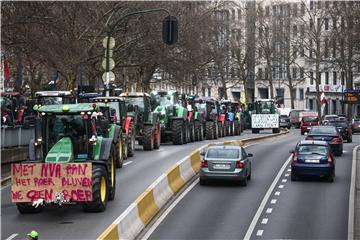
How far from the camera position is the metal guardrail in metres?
27.7

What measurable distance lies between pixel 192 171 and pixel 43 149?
962 cm

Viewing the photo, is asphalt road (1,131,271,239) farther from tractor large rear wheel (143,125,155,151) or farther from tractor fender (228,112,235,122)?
tractor fender (228,112,235,122)

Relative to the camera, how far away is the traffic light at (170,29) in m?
29.5

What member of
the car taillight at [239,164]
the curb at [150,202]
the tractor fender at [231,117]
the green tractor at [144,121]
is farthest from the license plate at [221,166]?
the tractor fender at [231,117]

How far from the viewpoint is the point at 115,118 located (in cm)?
3020

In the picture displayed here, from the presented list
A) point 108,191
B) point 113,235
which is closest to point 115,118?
point 108,191

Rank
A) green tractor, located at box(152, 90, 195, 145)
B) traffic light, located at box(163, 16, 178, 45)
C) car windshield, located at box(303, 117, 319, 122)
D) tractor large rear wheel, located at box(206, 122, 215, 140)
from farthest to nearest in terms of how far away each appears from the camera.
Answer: car windshield, located at box(303, 117, 319, 122), tractor large rear wheel, located at box(206, 122, 215, 140), green tractor, located at box(152, 90, 195, 145), traffic light, located at box(163, 16, 178, 45)

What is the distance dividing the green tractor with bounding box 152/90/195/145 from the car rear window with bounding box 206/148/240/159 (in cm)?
1286

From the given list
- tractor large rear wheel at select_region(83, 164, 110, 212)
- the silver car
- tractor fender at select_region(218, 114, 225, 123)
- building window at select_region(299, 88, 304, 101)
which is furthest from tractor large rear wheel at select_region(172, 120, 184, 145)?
building window at select_region(299, 88, 304, 101)

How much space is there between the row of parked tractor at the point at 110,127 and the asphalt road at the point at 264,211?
242 centimetres

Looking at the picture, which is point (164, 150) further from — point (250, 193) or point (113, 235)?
point (113, 235)

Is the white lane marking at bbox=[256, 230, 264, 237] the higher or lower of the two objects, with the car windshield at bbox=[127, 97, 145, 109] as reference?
lower

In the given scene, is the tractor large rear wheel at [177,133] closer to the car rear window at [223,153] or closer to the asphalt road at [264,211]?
the asphalt road at [264,211]

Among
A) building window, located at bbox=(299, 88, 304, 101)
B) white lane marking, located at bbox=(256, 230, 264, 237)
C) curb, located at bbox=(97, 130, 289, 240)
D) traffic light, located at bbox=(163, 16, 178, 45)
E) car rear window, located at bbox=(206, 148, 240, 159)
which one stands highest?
traffic light, located at bbox=(163, 16, 178, 45)
